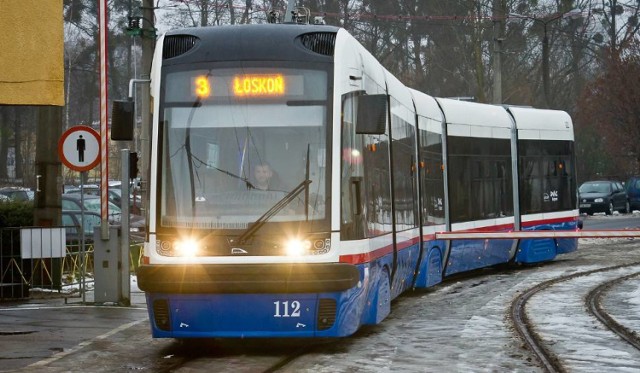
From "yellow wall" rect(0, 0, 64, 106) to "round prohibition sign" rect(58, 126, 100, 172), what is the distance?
1.46ft

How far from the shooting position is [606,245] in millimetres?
33031

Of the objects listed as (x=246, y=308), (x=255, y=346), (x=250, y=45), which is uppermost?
(x=250, y=45)

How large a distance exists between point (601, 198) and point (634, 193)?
4.93 m

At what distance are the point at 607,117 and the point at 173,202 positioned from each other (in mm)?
47097

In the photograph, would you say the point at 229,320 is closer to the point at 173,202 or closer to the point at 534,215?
the point at 173,202

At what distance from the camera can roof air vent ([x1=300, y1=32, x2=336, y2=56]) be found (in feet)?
40.4

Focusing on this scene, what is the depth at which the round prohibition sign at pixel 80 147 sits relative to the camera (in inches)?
679

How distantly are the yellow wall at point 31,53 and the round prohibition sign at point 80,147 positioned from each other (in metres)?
0.44

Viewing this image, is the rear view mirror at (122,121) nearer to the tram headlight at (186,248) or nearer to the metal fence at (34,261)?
the tram headlight at (186,248)

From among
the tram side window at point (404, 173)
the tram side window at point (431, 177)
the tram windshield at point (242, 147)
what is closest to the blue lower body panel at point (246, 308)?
the tram windshield at point (242, 147)

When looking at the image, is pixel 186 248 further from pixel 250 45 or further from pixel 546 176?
pixel 546 176

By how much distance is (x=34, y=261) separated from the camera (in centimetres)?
1939

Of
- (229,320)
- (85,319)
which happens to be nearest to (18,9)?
(85,319)

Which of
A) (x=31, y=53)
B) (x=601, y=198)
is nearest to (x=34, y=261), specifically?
(x=31, y=53)
